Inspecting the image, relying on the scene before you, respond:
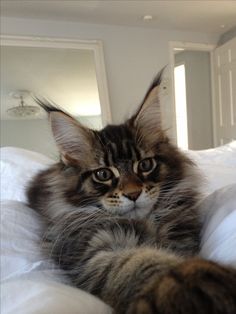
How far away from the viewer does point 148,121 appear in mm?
833

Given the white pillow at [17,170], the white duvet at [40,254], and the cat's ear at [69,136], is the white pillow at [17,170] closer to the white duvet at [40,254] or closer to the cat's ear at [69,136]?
the white duvet at [40,254]

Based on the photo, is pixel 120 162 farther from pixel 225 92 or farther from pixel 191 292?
pixel 225 92

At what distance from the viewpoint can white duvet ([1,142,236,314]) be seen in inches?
16.0

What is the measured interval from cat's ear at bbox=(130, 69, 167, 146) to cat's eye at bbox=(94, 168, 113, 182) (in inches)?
4.5

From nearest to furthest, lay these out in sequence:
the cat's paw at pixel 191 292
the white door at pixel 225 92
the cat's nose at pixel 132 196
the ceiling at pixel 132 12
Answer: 1. the cat's paw at pixel 191 292
2. the cat's nose at pixel 132 196
3. the ceiling at pixel 132 12
4. the white door at pixel 225 92

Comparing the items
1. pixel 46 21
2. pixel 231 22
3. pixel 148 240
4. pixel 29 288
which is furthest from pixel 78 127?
pixel 231 22

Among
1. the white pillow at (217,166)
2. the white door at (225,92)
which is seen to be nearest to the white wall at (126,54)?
the white door at (225,92)

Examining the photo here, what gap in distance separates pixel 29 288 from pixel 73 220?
0.31 m

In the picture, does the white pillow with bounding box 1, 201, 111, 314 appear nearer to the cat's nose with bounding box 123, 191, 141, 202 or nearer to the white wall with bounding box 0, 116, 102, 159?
the cat's nose with bounding box 123, 191, 141, 202

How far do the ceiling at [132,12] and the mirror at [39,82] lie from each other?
258 mm

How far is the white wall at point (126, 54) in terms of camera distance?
146 inches

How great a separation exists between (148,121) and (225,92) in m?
3.64

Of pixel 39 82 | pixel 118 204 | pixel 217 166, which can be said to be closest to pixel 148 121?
pixel 118 204

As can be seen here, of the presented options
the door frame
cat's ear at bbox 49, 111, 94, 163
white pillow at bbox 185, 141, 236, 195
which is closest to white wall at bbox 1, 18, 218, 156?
the door frame
